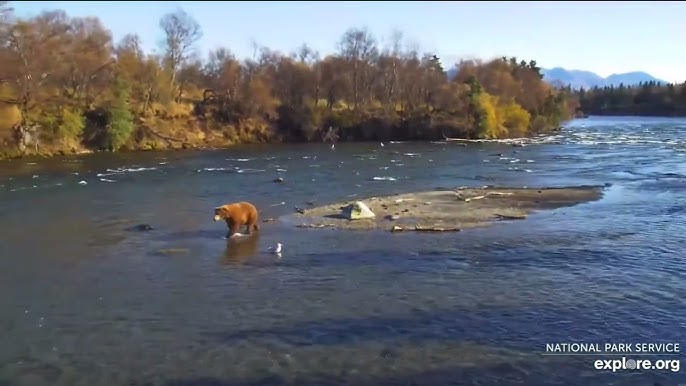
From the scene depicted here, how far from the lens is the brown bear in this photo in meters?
21.1

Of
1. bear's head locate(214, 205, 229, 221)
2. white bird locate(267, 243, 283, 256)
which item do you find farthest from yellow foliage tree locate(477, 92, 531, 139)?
white bird locate(267, 243, 283, 256)

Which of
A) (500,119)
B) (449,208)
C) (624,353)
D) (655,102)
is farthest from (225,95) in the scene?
(655,102)

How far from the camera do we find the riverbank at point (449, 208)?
75.5 feet

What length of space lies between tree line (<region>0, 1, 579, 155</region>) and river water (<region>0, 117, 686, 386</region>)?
37812 millimetres

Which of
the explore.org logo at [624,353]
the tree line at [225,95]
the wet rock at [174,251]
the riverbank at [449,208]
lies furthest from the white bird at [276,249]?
the tree line at [225,95]

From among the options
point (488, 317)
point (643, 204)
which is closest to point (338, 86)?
point (643, 204)

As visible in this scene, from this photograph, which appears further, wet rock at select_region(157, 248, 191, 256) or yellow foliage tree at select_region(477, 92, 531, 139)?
yellow foliage tree at select_region(477, 92, 531, 139)

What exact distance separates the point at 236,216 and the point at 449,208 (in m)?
9.50

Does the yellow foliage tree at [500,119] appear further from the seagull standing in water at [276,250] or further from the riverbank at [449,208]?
the seagull standing in water at [276,250]

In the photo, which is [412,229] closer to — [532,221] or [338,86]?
[532,221]

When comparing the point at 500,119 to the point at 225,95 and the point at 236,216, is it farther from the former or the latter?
the point at 236,216

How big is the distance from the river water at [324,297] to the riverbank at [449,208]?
1.05 meters

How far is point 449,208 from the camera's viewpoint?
87.3 feet

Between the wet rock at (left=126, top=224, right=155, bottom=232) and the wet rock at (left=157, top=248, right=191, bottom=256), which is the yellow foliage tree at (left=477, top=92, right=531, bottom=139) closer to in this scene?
the wet rock at (left=126, top=224, right=155, bottom=232)
